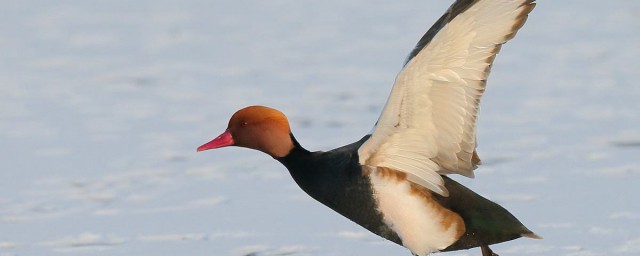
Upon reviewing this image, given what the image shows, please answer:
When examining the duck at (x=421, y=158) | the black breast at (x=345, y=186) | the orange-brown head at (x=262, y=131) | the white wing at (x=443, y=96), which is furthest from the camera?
the orange-brown head at (x=262, y=131)

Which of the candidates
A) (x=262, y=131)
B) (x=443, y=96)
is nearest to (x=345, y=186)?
(x=262, y=131)

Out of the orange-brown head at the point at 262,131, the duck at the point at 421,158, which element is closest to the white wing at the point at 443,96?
the duck at the point at 421,158

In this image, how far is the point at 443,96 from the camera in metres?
6.53

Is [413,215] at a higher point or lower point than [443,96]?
lower

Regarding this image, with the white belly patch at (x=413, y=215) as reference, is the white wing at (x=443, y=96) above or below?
above

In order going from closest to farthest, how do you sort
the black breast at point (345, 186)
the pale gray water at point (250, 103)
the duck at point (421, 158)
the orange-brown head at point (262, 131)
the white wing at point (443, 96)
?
the white wing at point (443, 96), the duck at point (421, 158), the black breast at point (345, 186), the orange-brown head at point (262, 131), the pale gray water at point (250, 103)

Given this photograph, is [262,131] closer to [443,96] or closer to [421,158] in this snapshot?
[421,158]

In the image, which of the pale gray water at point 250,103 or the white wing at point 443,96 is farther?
the pale gray water at point 250,103

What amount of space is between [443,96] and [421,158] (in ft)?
1.41

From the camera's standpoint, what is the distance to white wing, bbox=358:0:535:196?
6262 millimetres

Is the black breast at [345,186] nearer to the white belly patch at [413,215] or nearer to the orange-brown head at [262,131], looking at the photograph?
the white belly patch at [413,215]

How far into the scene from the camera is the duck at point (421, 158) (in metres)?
6.42

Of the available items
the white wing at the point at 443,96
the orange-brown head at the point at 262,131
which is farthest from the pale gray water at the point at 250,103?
the white wing at the point at 443,96

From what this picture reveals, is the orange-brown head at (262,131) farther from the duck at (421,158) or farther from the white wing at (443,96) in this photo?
the white wing at (443,96)
